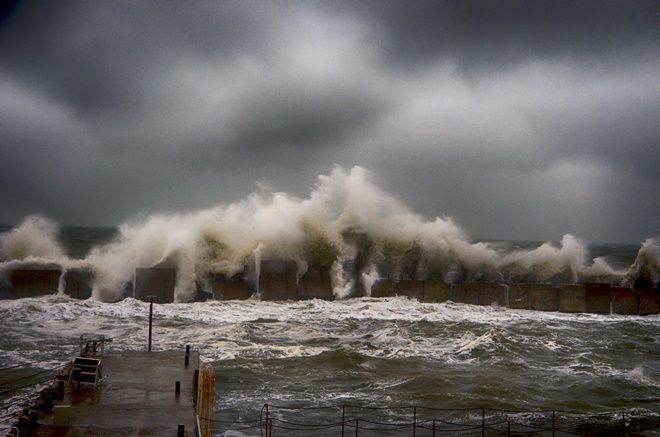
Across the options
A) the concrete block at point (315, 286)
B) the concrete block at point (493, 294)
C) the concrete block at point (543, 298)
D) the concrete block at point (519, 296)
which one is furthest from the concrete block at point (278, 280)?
the concrete block at point (543, 298)

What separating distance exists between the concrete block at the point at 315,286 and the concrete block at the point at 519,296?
8377 millimetres

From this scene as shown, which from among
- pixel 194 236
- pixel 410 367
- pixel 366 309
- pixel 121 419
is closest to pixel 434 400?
pixel 410 367

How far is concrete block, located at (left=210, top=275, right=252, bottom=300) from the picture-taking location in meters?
31.2

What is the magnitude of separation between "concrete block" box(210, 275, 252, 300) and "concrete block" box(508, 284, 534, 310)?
12.2 m

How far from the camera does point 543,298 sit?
3156cm

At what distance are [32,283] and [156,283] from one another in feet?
17.0

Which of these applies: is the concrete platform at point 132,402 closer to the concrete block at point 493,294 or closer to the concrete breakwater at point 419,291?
the concrete breakwater at point 419,291

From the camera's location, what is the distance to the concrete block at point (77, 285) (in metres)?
29.4

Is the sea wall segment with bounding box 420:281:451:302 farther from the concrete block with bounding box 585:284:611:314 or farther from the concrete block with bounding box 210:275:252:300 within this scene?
the concrete block with bounding box 210:275:252:300

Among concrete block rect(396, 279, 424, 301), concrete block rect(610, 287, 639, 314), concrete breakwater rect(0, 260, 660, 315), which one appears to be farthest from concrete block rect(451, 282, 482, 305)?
concrete block rect(610, 287, 639, 314)

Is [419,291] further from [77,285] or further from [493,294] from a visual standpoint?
[77,285]

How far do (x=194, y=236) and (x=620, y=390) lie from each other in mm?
24043

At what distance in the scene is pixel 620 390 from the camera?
55.1 ft

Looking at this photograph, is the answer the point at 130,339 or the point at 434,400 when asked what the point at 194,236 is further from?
the point at 434,400
